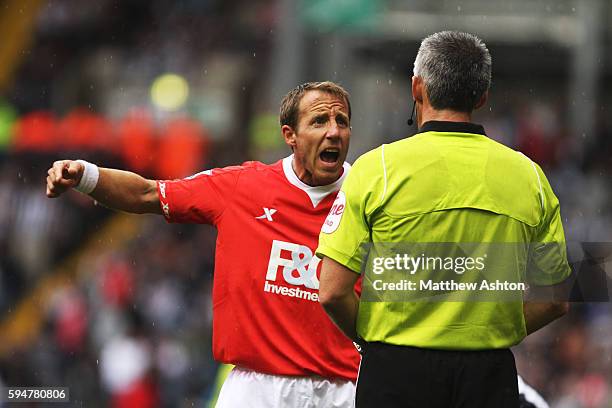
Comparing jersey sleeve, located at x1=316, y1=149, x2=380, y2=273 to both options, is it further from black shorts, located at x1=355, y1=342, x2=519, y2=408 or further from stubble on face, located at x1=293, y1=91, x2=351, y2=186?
stubble on face, located at x1=293, y1=91, x2=351, y2=186

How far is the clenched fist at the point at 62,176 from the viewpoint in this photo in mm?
5117

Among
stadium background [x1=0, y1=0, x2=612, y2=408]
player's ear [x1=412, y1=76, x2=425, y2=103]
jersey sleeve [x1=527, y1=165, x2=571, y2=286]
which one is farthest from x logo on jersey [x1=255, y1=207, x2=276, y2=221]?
stadium background [x1=0, y1=0, x2=612, y2=408]

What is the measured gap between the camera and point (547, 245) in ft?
14.5

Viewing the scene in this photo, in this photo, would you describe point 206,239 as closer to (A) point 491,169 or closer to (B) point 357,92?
(B) point 357,92

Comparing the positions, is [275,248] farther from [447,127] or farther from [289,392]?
[447,127]

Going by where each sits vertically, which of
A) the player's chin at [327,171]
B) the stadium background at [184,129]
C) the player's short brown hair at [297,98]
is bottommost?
the stadium background at [184,129]

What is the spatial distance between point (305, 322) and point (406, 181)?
1255 millimetres

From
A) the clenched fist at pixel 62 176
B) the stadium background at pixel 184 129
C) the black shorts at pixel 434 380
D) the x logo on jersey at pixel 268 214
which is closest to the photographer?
the black shorts at pixel 434 380

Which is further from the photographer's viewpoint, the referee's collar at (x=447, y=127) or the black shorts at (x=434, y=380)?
the referee's collar at (x=447, y=127)

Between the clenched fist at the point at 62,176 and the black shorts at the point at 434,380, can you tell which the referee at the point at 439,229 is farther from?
the clenched fist at the point at 62,176

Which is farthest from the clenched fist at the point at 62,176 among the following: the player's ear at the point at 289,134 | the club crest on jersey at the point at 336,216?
the club crest on jersey at the point at 336,216

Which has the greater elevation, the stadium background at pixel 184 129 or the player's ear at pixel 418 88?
the player's ear at pixel 418 88

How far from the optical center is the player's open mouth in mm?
5395

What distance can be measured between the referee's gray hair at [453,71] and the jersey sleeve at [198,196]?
54.0 inches
